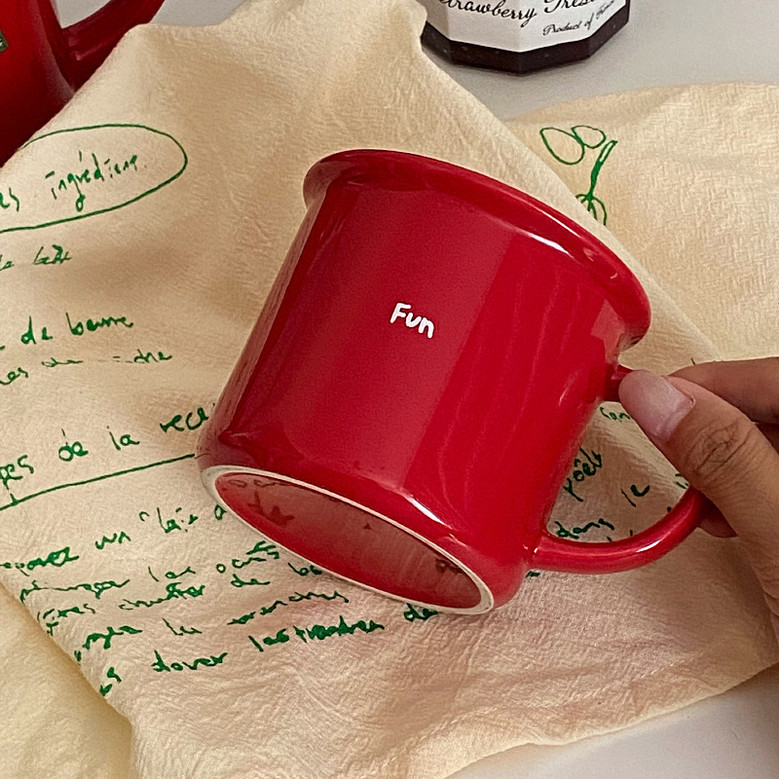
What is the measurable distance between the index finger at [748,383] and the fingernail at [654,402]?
5 cm

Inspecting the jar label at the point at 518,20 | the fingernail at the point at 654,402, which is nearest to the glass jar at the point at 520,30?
the jar label at the point at 518,20

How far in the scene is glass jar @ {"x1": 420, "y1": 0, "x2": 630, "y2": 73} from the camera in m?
0.67

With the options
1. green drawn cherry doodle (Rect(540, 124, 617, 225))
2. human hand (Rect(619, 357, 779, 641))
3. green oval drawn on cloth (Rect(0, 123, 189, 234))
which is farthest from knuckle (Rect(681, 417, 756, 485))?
green oval drawn on cloth (Rect(0, 123, 189, 234))

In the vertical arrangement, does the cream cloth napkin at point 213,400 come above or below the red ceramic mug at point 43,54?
below

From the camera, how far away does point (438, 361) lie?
0.39 m

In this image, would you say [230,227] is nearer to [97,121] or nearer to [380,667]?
[97,121]

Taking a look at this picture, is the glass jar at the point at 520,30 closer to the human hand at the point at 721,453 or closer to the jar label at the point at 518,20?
the jar label at the point at 518,20

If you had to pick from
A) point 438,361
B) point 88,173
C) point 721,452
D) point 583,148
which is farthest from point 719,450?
point 88,173

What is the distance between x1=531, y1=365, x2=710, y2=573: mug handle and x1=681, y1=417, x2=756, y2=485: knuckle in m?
0.01

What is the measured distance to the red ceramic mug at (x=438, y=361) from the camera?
387 mm

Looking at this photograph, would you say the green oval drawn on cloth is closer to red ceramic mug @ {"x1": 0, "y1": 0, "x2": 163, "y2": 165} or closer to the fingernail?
red ceramic mug @ {"x1": 0, "y1": 0, "x2": 163, "y2": 165}

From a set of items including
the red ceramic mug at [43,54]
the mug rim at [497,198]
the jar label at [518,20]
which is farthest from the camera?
the jar label at [518,20]

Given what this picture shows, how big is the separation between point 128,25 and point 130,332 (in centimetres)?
18

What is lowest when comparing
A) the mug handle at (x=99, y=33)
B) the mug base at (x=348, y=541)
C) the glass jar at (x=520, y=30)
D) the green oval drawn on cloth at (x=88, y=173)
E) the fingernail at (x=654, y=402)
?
the mug base at (x=348, y=541)
